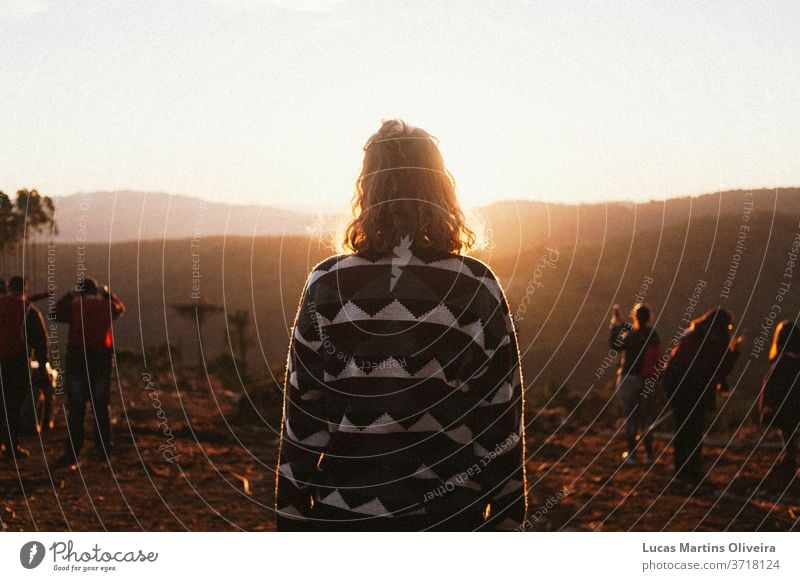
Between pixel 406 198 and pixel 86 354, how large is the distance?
14.4ft

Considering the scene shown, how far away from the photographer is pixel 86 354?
5309 millimetres

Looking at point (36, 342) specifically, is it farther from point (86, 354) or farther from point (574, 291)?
point (574, 291)

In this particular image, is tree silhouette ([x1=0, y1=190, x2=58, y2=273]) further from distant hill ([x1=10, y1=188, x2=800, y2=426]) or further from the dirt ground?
distant hill ([x1=10, y1=188, x2=800, y2=426])

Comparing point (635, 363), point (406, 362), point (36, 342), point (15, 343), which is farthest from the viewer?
point (635, 363)

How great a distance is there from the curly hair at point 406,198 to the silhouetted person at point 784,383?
14.1ft

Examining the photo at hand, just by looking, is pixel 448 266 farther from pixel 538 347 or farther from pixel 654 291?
pixel 654 291

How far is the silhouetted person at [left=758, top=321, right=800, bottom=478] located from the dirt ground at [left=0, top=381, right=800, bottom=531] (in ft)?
1.51
